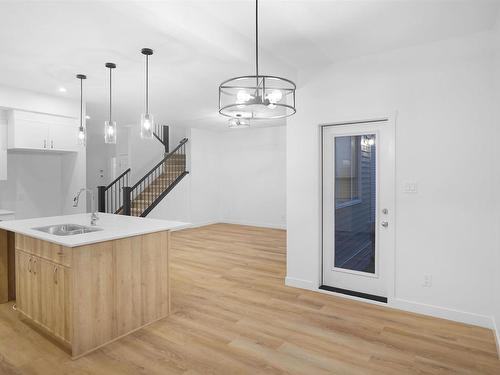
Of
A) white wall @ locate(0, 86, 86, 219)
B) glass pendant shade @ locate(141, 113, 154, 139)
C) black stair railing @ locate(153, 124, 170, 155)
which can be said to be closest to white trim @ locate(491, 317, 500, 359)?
glass pendant shade @ locate(141, 113, 154, 139)

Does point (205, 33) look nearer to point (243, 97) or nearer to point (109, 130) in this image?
point (243, 97)

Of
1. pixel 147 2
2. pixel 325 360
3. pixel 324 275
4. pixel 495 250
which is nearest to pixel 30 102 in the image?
pixel 147 2

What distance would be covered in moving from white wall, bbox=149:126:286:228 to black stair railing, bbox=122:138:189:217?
0.23 meters

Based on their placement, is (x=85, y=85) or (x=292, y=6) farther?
(x=85, y=85)

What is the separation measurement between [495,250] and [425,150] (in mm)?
1132

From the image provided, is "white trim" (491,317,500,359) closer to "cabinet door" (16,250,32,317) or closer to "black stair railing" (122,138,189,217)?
"cabinet door" (16,250,32,317)

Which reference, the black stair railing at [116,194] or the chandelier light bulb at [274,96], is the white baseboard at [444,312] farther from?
the black stair railing at [116,194]

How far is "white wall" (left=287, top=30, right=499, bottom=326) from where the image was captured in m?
3.00

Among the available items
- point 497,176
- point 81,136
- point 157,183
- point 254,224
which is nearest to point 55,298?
point 81,136

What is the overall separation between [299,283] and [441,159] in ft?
7.26

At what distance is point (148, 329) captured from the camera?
296cm

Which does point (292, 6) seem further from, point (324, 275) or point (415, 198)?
point (324, 275)

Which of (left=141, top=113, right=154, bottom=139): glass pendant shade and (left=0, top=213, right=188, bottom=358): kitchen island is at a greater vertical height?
(left=141, top=113, right=154, bottom=139): glass pendant shade

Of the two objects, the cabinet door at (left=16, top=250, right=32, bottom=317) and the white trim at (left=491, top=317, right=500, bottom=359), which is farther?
the cabinet door at (left=16, top=250, right=32, bottom=317)
